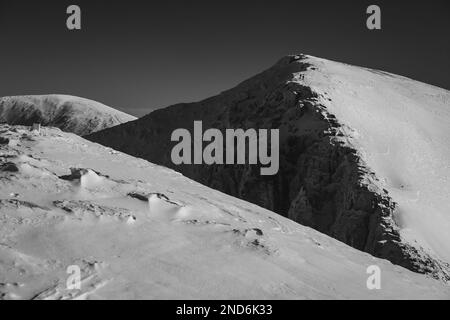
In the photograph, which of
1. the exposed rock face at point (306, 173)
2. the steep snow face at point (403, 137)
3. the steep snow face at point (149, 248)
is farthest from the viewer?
the exposed rock face at point (306, 173)

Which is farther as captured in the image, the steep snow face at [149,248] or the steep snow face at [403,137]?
the steep snow face at [403,137]

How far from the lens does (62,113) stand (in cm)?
12825

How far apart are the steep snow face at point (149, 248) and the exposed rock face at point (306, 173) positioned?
2078 cm

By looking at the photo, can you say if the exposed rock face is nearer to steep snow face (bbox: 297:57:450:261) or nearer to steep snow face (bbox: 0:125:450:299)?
steep snow face (bbox: 297:57:450:261)

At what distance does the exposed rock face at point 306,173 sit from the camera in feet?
113

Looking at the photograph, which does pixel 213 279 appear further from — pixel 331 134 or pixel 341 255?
pixel 331 134

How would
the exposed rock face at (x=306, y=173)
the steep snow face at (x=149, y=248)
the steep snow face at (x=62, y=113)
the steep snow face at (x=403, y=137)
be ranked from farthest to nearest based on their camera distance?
the steep snow face at (x=62, y=113) < the exposed rock face at (x=306, y=173) < the steep snow face at (x=403, y=137) < the steep snow face at (x=149, y=248)

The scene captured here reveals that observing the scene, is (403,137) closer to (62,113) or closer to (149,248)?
(149,248)

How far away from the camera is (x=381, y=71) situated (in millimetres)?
70188

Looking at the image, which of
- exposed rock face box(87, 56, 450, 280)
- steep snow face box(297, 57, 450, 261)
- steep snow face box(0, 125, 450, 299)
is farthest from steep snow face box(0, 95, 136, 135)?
steep snow face box(0, 125, 450, 299)

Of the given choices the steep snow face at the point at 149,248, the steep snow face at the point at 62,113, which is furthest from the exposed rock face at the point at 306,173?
the steep snow face at the point at 62,113

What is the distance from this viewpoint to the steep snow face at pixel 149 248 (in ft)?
29.1

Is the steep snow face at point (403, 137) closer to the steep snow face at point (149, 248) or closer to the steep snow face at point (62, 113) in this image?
the steep snow face at point (149, 248)
